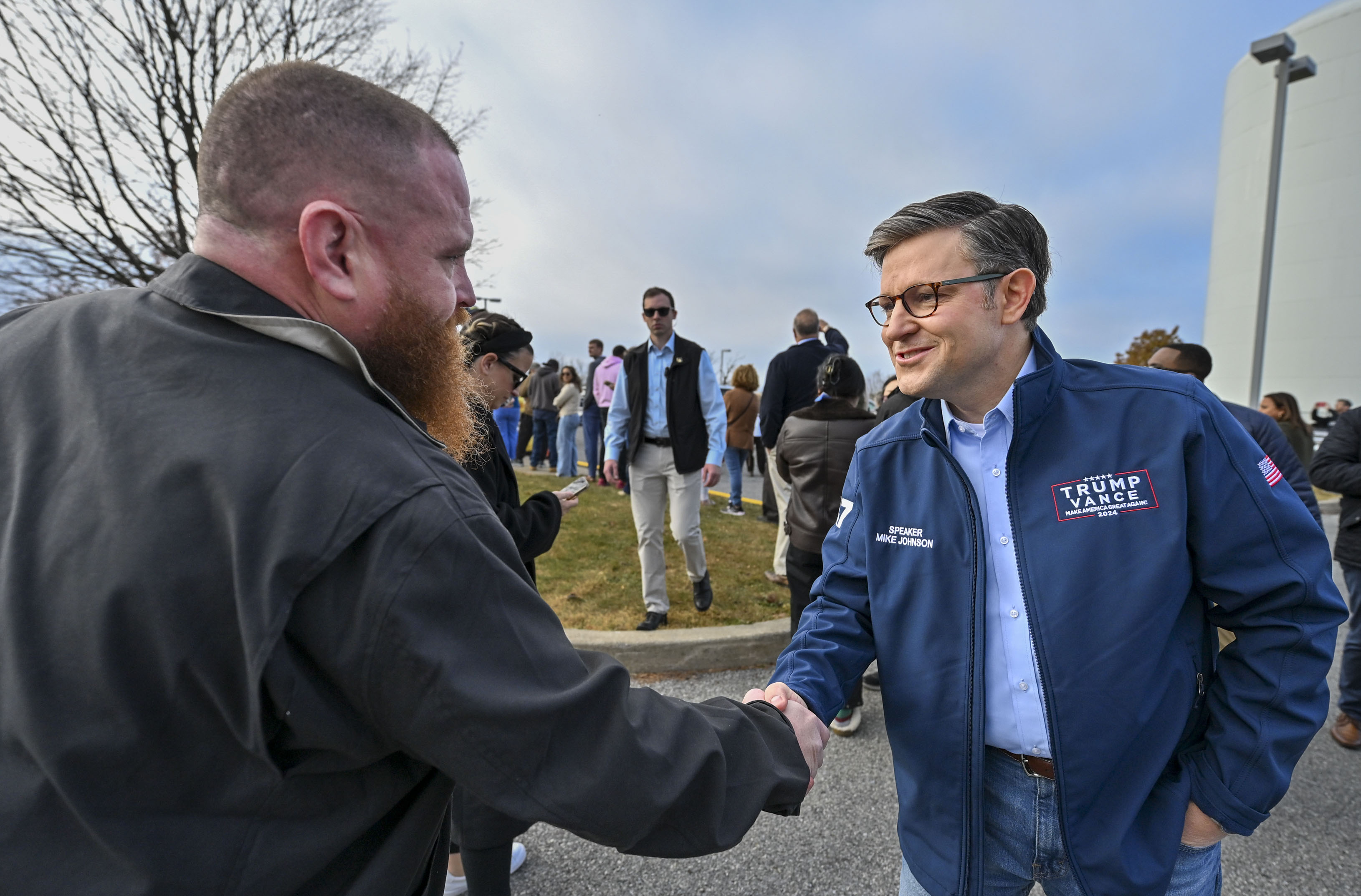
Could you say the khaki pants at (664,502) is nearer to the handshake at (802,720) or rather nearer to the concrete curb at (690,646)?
the concrete curb at (690,646)

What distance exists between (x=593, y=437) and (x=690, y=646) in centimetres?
787

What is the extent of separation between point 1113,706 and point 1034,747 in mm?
204

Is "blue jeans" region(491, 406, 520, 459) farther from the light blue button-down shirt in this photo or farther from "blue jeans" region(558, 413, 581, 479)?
the light blue button-down shirt

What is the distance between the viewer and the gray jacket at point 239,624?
91 centimetres

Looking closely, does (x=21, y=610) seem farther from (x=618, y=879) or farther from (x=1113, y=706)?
(x=618, y=879)

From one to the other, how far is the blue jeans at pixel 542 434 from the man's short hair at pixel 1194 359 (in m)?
9.95

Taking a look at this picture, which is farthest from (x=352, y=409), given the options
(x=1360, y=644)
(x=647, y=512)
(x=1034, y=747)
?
(x=1360, y=644)

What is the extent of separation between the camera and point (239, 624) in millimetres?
910

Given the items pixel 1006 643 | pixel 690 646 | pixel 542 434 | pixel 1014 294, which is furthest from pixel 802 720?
pixel 542 434

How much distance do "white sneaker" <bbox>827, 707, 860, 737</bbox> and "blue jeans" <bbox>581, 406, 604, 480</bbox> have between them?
8.37m


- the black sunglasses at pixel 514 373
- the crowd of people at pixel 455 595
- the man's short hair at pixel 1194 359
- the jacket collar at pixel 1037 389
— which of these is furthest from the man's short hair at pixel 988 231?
the man's short hair at pixel 1194 359

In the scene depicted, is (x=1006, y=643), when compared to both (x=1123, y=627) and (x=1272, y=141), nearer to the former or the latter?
(x=1123, y=627)

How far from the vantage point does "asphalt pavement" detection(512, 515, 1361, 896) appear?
8.79 ft

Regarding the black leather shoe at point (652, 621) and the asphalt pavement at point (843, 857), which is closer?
the asphalt pavement at point (843, 857)
